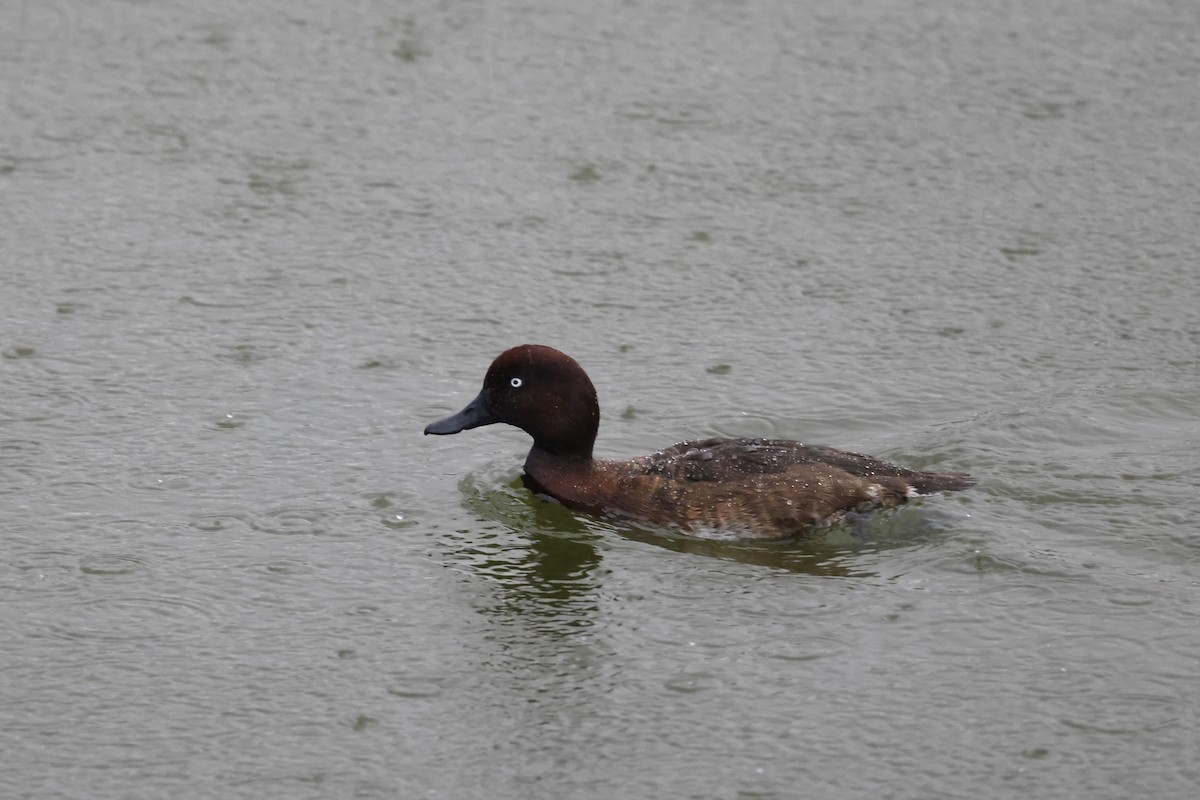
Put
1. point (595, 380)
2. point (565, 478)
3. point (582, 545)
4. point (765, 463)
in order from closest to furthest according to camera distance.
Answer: point (582, 545)
point (765, 463)
point (565, 478)
point (595, 380)

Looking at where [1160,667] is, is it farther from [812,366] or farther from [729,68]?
[729,68]

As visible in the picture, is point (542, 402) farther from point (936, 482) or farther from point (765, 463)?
point (936, 482)

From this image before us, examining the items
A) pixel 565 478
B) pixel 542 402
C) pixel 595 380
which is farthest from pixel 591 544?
pixel 595 380

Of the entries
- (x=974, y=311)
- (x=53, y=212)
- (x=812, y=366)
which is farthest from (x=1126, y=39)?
(x=53, y=212)

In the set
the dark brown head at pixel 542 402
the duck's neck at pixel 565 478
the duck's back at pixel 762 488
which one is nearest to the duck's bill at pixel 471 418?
the dark brown head at pixel 542 402

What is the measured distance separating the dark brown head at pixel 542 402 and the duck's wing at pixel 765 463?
0.90 feet

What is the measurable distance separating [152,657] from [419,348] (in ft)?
8.89

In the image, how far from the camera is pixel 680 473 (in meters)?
6.67

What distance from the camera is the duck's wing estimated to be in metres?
6.64

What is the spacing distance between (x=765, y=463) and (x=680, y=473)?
1.03 ft

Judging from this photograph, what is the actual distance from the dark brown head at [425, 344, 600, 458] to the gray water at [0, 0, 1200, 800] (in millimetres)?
275

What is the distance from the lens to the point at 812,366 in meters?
7.86

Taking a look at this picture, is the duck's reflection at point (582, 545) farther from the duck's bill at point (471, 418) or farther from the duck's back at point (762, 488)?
the duck's bill at point (471, 418)

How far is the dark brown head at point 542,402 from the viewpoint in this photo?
22.2 feet
